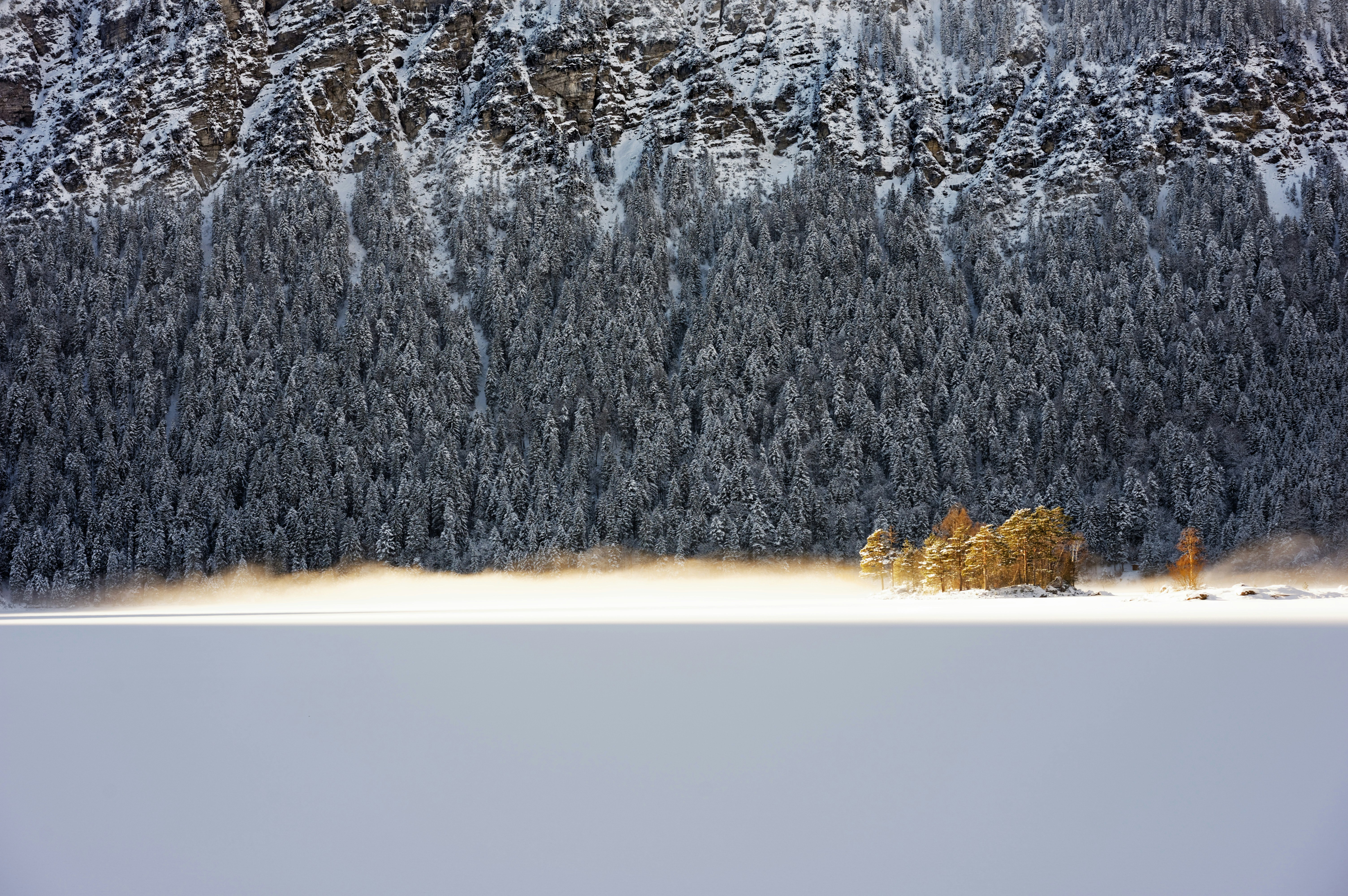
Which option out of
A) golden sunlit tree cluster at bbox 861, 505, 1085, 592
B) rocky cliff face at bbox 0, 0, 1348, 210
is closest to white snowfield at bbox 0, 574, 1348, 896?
golden sunlit tree cluster at bbox 861, 505, 1085, 592

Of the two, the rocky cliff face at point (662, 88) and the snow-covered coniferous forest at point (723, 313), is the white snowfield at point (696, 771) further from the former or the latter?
the rocky cliff face at point (662, 88)

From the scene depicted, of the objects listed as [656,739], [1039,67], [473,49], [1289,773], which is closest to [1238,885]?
[1289,773]

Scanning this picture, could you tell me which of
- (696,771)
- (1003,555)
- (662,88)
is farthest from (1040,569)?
(662,88)

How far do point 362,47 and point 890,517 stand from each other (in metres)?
114

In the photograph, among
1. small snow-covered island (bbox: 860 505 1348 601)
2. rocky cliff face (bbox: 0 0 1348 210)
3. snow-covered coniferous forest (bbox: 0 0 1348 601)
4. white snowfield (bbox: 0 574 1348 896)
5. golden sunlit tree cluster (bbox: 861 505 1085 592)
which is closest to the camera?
white snowfield (bbox: 0 574 1348 896)

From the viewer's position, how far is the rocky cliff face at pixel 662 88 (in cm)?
10412

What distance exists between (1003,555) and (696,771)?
45169 millimetres

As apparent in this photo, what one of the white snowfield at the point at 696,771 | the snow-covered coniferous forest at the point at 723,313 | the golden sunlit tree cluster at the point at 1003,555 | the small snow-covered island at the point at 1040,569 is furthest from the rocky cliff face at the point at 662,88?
the white snowfield at the point at 696,771

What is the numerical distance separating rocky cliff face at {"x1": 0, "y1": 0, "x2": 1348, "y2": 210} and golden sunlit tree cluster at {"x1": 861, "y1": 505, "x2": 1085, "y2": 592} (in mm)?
65927

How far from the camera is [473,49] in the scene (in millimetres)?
125500

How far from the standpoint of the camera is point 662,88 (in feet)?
397

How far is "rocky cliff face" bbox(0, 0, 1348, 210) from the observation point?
104125 mm

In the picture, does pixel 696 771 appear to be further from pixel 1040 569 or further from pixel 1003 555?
pixel 1040 569

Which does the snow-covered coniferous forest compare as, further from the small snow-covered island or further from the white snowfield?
the white snowfield
